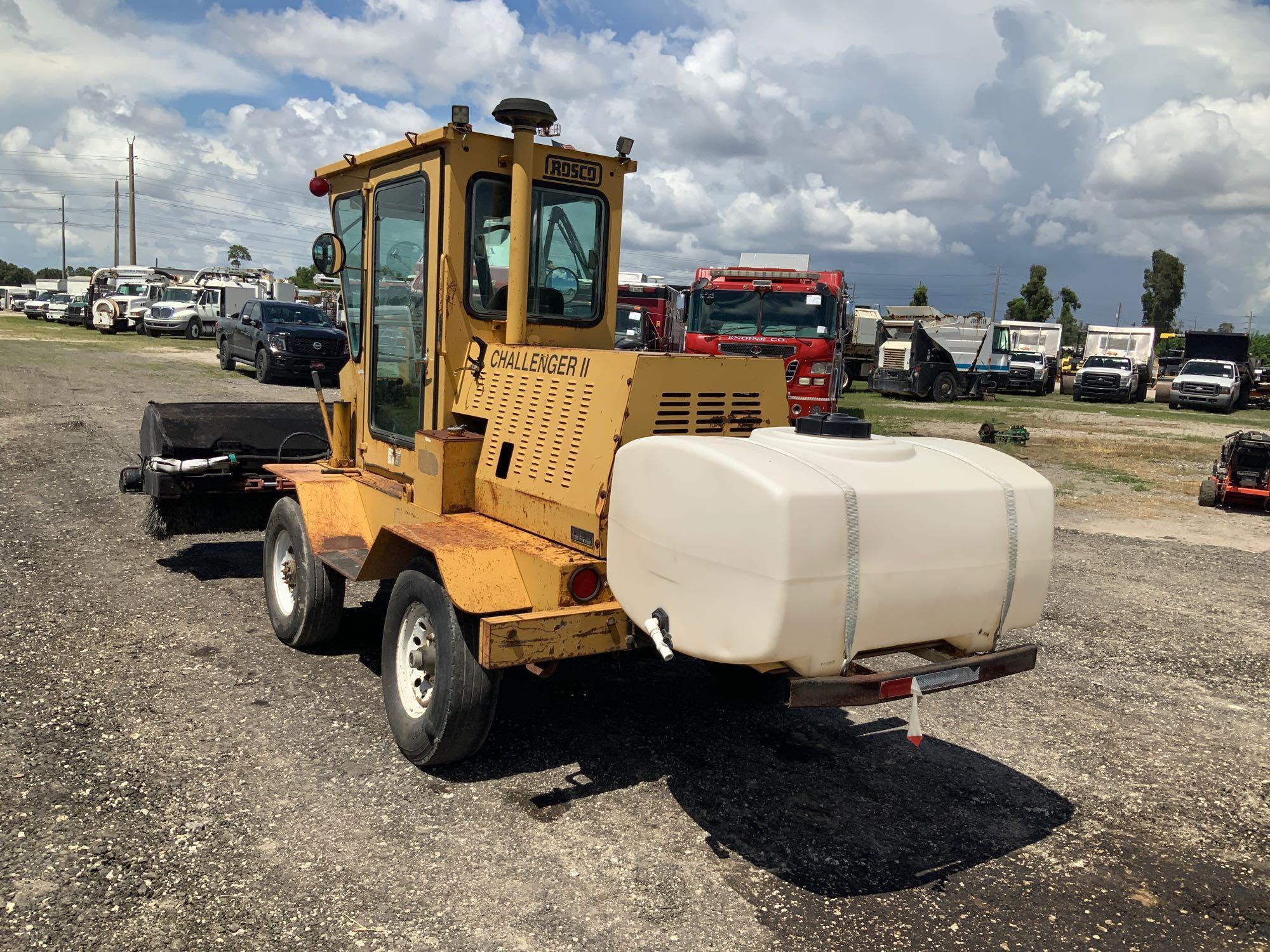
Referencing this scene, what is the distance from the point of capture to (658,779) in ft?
14.7

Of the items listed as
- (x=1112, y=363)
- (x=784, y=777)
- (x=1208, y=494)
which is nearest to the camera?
(x=784, y=777)

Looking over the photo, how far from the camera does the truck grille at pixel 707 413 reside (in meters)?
4.16

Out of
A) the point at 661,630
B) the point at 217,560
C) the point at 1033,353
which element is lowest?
the point at 217,560

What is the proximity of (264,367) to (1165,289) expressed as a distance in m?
89.1

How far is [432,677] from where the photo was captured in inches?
177

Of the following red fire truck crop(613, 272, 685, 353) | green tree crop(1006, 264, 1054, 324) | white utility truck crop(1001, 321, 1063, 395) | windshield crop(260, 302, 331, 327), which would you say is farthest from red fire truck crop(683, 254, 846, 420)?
green tree crop(1006, 264, 1054, 324)

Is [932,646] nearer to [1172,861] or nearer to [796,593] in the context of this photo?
[796,593]

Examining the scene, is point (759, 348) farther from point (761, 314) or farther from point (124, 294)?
point (124, 294)

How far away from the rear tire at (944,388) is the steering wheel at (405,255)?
27.4 metres

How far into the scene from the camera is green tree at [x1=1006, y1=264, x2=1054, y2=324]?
76125 millimetres

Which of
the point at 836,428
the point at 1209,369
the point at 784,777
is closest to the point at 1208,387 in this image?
the point at 1209,369

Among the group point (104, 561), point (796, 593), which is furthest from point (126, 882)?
point (104, 561)

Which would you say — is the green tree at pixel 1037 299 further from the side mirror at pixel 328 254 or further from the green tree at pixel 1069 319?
the side mirror at pixel 328 254

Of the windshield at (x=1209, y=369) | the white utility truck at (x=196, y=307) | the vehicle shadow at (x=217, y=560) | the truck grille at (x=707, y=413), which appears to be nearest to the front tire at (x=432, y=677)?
the truck grille at (x=707, y=413)
